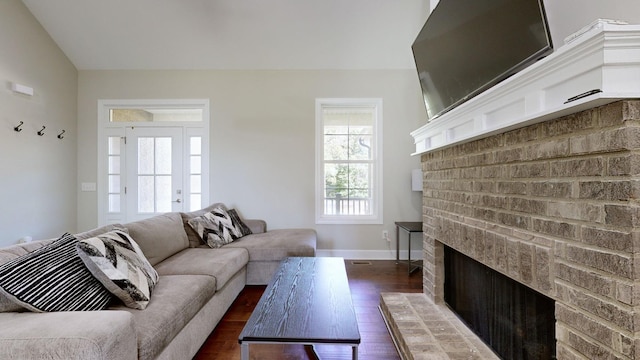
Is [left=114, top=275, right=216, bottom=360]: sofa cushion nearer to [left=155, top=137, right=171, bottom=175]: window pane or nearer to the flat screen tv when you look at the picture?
the flat screen tv

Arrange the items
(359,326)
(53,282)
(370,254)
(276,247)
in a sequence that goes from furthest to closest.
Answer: (370,254) < (276,247) < (359,326) < (53,282)

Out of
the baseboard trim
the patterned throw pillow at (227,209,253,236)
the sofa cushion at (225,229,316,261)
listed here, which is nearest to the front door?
the patterned throw pillow at (227,209,253,236)

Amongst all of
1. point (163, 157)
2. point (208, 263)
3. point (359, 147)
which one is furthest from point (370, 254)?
point (163, 157)

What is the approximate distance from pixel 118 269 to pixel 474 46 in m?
2.19

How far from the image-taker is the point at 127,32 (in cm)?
349

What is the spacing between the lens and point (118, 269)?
1.43 metres

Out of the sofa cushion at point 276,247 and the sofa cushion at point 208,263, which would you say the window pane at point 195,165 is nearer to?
the sofa cushion at point 276,247

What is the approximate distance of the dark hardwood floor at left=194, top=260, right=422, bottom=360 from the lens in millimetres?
1773

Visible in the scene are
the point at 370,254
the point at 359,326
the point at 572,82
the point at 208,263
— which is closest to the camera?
the point at 572,82

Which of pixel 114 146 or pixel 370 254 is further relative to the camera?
pixel 114 146

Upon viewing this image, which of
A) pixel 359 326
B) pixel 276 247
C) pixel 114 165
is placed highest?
pixel 114 165

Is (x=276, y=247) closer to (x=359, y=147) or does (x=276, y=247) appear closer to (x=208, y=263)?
(x=208, y=263)

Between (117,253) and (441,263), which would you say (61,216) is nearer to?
(117,253)

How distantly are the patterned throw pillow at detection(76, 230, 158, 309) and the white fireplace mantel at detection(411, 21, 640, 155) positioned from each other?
76.0 inches
